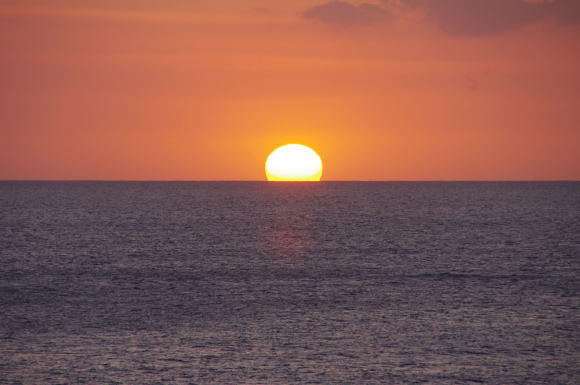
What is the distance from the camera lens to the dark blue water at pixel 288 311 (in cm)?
3303

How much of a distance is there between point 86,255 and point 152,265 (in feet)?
35.6

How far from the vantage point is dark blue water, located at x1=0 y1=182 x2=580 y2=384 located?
3303 centimetres

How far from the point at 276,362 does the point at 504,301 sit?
2185cm

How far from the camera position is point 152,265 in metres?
69.6

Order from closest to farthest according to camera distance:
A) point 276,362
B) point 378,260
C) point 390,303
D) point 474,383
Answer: point 474,383
point 276,362
point 390,303
point 378,260

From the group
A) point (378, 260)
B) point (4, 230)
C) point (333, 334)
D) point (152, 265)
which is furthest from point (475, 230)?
point (333, 334)

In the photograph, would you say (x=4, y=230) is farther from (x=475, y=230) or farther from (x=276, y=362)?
(x=276, y=362)

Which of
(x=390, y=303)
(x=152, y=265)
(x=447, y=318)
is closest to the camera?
(x=447, y=318)

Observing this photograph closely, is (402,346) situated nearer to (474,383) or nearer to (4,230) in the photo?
(474,383)

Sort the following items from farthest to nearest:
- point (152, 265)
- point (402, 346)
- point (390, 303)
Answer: point (152, 265)
point (390, 303)
point (402, 346)

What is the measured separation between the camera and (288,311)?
45.7 metres

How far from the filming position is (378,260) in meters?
74.1

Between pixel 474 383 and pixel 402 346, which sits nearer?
pixel 474 383

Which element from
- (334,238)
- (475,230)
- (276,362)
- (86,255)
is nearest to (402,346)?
(276,362)
